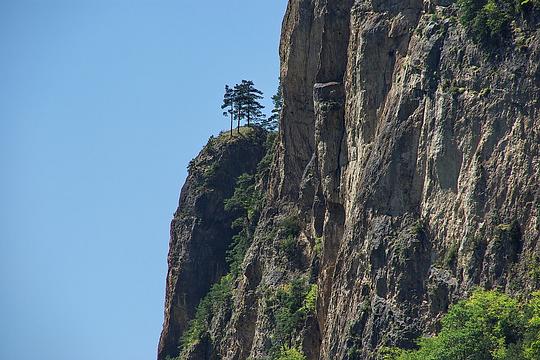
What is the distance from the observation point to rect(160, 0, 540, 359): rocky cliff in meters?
87.4

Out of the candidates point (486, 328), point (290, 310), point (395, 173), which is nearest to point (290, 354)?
point (290, 310)

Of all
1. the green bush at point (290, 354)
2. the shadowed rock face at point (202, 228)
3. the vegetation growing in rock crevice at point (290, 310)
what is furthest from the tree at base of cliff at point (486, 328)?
the shadowed rock face at point (202, 228)

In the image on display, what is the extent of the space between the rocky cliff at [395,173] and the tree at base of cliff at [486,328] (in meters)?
1.17

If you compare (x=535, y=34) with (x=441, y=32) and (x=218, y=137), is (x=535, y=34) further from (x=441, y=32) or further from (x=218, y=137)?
(x=218, y=137)

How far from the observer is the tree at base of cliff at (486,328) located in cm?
8256

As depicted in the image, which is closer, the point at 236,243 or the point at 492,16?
the point at 492,16

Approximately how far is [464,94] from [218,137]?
191 ft

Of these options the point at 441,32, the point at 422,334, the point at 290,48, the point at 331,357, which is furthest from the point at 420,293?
the point at 290,48

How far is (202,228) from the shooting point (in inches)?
5581

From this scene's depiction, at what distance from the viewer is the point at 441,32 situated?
94.6 m

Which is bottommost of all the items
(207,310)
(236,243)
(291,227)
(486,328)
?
(486,328)

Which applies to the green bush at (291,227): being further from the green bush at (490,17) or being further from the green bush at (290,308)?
the green bush at (490,17)

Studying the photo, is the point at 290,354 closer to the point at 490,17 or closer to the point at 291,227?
the point at 291,227

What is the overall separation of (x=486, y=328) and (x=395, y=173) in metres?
13.5
